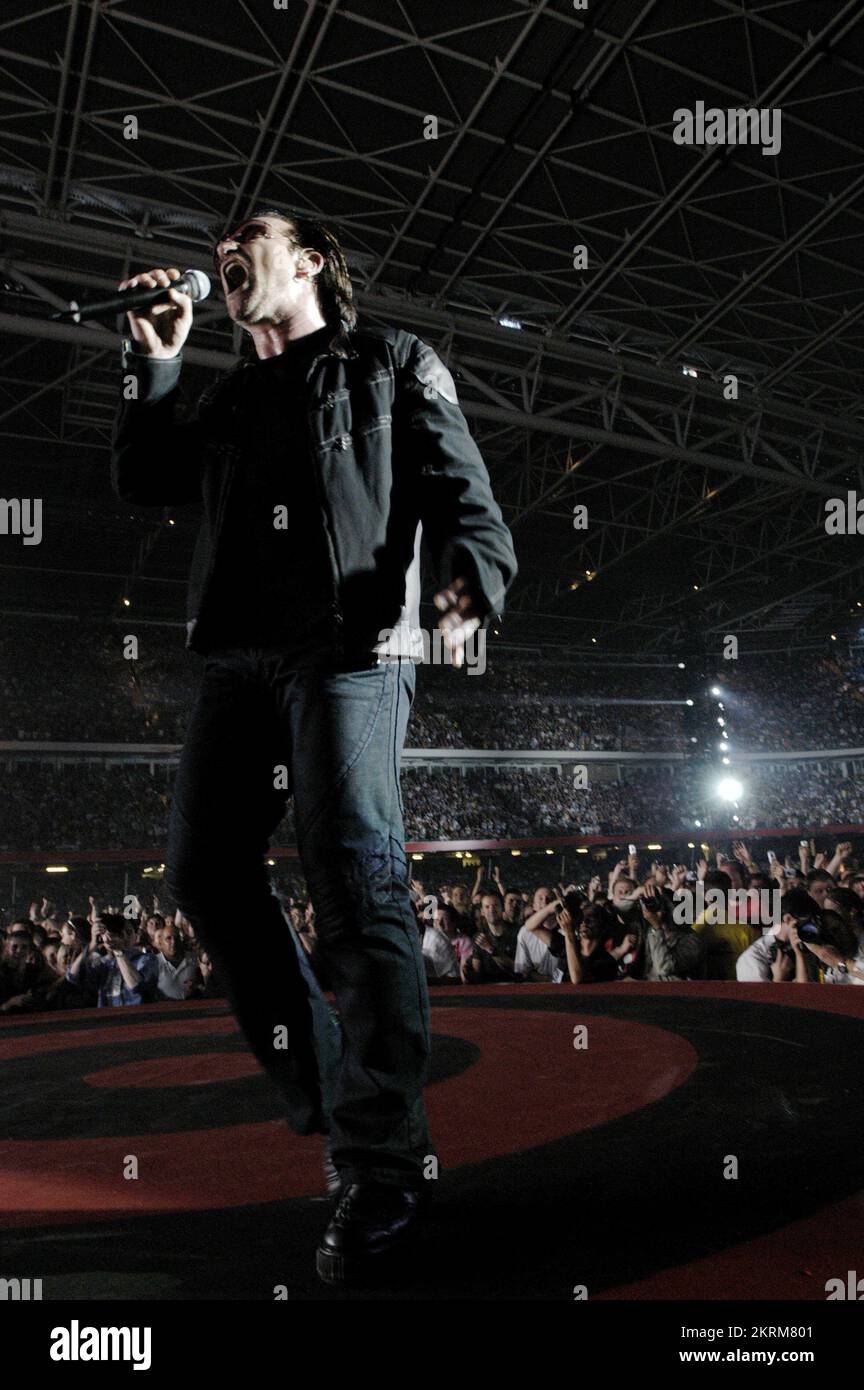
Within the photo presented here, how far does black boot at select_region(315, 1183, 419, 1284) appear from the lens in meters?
1.24

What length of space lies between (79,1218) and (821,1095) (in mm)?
1592

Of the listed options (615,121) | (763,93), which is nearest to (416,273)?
(615,121)

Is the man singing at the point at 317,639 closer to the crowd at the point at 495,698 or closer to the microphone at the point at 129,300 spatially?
the microphone at the point at 129,300

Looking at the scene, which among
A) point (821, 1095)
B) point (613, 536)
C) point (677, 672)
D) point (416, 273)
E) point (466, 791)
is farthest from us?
point (677, 672)

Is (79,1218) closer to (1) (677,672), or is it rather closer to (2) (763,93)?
(2) (763,93)

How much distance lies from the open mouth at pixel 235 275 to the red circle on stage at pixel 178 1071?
88.2 inches

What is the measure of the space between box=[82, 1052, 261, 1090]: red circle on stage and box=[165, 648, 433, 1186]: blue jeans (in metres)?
1.34

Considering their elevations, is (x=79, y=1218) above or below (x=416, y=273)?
below

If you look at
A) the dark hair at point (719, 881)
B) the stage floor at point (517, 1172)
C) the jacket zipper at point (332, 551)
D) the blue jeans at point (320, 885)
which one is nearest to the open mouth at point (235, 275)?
the jacket zipper at point (332, 551)

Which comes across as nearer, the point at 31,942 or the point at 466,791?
the point at 31,942

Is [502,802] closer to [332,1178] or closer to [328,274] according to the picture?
[328,274]

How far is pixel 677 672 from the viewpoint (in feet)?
113

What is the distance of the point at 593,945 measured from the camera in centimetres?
574

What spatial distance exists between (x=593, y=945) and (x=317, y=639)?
182 inches
